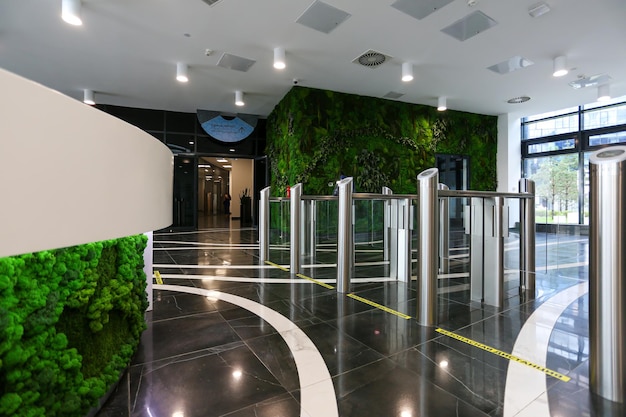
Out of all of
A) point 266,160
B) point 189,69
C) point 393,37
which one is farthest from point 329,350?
point 266,160

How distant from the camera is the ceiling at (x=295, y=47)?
4379mm

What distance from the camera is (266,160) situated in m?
9.63

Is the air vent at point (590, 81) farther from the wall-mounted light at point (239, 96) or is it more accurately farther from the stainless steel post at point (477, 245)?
the wall-mounted light at point (239, 96)

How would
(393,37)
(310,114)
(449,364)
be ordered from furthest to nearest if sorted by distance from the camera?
(310,114) < (393,37) < (449,364)

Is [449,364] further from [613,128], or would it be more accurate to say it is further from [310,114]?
[613,128]

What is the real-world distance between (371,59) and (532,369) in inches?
217

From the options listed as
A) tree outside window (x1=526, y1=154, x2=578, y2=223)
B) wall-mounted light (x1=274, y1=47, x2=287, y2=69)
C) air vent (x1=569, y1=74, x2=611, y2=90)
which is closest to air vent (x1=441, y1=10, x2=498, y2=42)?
wall-mounted light (x1=274, y1=47, x2=287, y2=69)

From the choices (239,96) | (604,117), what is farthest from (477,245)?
(604,117)

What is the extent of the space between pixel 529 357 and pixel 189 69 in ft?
22.5

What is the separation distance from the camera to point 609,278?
1514 mm

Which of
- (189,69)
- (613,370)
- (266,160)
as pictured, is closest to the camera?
(613,370)

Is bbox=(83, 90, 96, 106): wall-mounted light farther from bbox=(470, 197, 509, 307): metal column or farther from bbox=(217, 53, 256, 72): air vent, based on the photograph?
bbox=(470, 197, 509, 307): metal column

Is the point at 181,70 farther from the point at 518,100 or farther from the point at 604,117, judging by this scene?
the point at 604,117

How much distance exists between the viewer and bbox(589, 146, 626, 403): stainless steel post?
1.48 m
